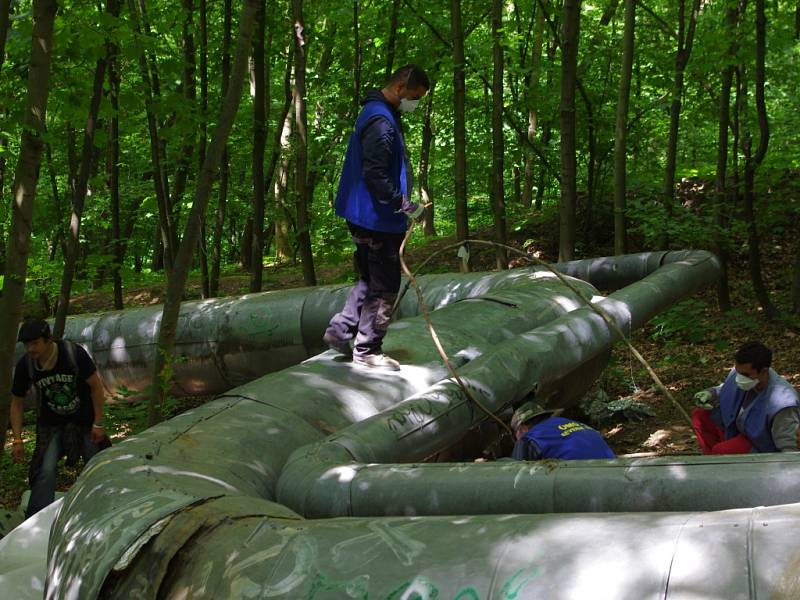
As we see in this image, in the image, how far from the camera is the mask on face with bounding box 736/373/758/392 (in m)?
5.36

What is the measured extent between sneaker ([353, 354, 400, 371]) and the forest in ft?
4.28

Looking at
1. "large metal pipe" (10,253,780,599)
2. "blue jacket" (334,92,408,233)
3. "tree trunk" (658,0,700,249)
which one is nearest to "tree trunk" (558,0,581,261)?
"tree trunk" (658,0,700,249)

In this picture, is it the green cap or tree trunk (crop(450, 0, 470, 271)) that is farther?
tree trunk (crop(450, 0, 470, 271))

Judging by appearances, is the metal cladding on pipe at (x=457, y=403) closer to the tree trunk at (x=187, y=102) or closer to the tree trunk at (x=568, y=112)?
the tree trunk at (x=568, y=112)

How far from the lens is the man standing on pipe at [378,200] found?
5309 mm

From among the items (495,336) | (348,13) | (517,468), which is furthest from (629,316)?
(348,13)

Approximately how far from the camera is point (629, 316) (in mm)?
6832

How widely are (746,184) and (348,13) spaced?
6322mm

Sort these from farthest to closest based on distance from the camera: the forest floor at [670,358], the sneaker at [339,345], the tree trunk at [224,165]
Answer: the tree trunk at [224,165]
the forest floor at [670,358]
the sneaker at [339,345]

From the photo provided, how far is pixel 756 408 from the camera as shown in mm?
5438

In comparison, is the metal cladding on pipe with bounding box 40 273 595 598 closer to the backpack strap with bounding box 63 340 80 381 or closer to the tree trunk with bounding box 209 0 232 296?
the backpack strap with bounding box 63 340 80 381

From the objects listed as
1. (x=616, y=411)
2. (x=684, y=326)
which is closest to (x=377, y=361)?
(x=616, y=411)

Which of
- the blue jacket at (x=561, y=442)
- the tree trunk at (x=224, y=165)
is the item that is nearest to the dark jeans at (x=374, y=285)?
the blue jacket at (x=561, y=442)

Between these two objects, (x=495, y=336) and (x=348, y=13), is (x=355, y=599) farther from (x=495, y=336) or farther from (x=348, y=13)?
(x=348, y=13)
